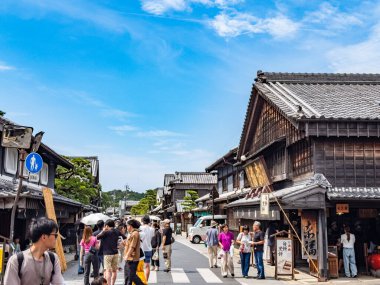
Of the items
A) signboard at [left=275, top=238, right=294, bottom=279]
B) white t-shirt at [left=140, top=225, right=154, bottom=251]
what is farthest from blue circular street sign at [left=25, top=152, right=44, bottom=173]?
signboard at [left=275, top=238, right=294, bottom=279]

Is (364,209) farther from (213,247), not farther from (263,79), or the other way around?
(263,79)

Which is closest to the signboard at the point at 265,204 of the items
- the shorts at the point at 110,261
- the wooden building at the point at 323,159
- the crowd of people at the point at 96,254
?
the wooden building at the point at 323,159

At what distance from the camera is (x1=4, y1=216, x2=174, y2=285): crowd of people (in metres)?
4.38

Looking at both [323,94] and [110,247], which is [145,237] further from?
[323,94]

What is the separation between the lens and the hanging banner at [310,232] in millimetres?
15031

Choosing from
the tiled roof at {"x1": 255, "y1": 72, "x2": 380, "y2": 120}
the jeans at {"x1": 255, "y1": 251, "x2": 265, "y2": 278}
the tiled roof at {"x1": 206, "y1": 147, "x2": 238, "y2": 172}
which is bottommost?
the jeans at {"x1": 255, "y1": 251, "x2": 265, "y2": 278}

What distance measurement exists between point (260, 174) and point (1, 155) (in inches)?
438

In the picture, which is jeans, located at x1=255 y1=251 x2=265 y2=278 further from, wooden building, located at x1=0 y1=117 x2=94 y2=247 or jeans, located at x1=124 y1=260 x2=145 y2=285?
wooden building, located at x1=0 y1=117 x2=94 y2=247

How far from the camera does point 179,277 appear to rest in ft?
50.4

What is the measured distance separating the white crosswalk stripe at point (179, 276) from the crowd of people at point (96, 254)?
1.52 ft

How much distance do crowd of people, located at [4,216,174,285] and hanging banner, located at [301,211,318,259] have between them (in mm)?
5068

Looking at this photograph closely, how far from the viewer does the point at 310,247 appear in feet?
51.0

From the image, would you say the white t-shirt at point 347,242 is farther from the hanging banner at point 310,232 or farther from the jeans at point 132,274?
the jeans at point 132,274

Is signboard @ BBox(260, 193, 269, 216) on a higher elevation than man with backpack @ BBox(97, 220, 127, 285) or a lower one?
higher
